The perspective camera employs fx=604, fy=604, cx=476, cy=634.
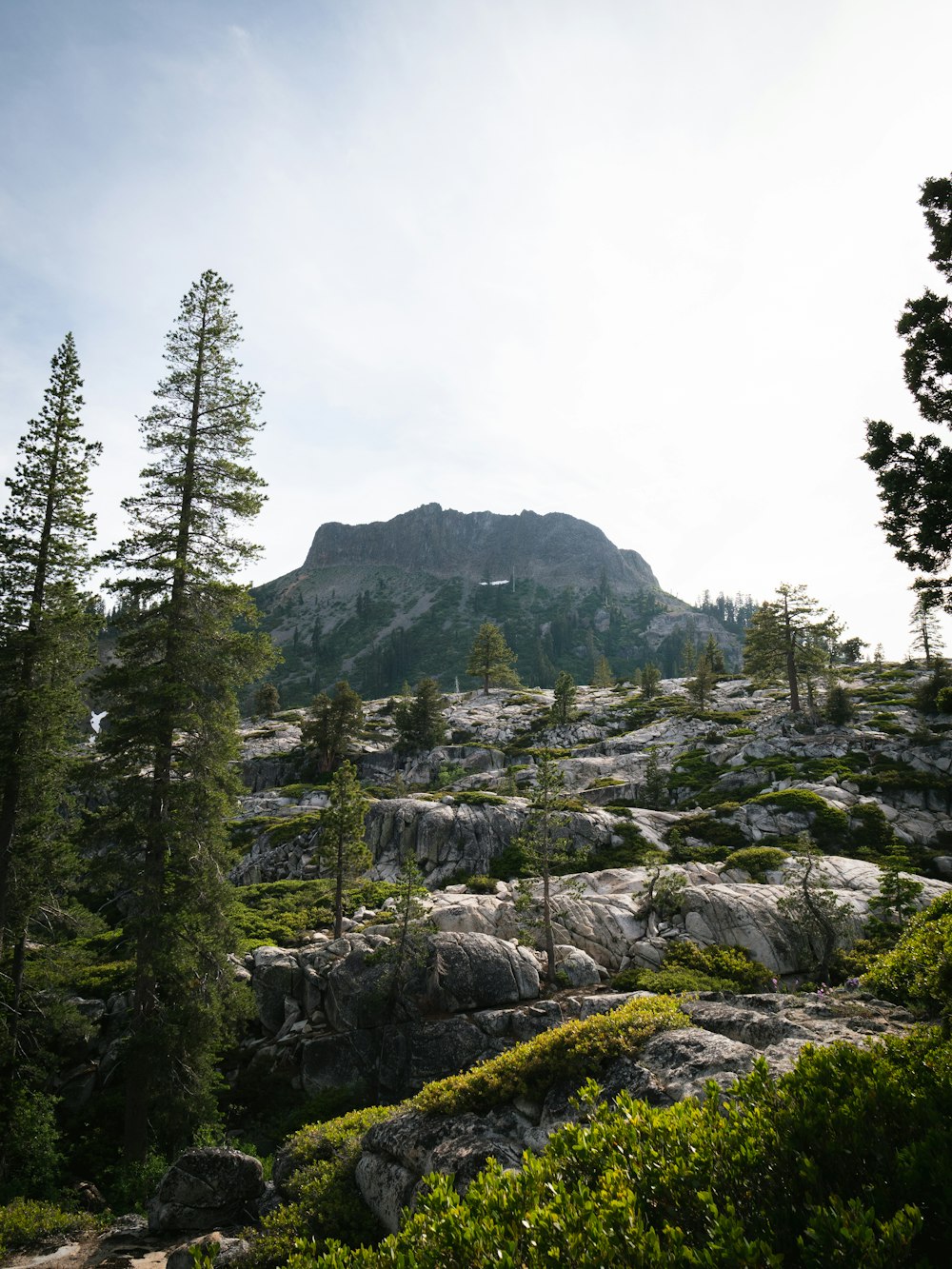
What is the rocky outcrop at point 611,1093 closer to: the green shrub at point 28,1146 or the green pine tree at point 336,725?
the green shrub at point 28,1146

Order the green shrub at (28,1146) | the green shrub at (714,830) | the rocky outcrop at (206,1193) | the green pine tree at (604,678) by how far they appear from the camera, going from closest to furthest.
→ 1. the rocky outcrop at (206,1193)
2. the green shrub at (28,1146)
3. the green shrub at (714,830)
4. the green pine tree at (604,678)

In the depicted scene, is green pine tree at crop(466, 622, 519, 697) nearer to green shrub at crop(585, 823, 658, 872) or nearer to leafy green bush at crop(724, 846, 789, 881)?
green shrub at crop(585, 823, 658, 872)

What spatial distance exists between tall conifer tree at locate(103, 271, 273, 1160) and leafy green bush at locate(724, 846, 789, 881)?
2868cm

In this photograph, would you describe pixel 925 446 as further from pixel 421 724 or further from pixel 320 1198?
pixel 421 724

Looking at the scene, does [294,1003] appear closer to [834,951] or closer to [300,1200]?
[300,1200]

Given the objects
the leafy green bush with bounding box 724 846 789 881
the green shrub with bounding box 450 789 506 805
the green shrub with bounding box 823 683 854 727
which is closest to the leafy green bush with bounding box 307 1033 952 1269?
the leafy green bush with bounding box 724 846 789 881

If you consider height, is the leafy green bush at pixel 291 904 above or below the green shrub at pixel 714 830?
below

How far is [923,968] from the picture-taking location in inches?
368

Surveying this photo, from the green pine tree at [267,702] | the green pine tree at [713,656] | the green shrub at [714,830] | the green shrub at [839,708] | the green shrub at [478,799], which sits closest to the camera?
the green shrub at [714,830]

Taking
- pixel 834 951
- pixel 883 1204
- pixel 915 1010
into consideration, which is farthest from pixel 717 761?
pixel 883 1204

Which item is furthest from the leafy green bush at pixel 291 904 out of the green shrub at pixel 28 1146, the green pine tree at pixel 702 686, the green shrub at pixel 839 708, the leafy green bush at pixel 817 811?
the green pine tree at pixel 702 686

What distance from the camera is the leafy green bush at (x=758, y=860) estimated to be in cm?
3447

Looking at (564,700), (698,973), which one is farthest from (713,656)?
(698,973)

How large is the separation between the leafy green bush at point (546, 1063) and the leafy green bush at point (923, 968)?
378 centimetres
